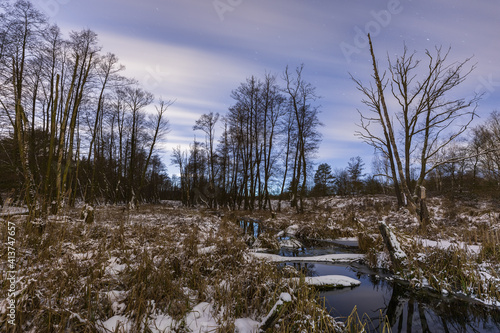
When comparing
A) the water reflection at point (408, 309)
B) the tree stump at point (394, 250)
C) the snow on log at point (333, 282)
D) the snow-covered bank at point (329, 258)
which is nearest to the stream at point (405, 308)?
the water reflection at point (408, 309)

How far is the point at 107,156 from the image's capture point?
29312 millimetres

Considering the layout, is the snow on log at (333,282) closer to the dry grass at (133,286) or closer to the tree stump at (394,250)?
the dry grass at (133,286)

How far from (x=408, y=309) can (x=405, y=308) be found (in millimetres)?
51

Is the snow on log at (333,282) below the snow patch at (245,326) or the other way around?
below

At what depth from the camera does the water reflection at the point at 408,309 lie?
3.64 metres

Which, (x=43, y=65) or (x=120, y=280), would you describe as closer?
(x=120, y=280)

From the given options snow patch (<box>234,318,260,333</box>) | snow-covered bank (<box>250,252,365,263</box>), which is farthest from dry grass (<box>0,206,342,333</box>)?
snow-covered bank (<box>250,252,365,263</box>)

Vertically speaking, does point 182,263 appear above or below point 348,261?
above

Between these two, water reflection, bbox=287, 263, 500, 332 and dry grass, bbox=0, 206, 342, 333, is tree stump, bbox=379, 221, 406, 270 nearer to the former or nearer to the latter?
water reflection, bbox=287, 263, 500, 332

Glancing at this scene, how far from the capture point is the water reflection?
3639 millimetres

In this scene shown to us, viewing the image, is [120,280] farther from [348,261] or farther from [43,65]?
[43,65]

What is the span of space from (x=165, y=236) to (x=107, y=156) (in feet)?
93.3

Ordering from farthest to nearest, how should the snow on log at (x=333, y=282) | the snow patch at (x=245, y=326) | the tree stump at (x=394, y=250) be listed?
the tree stump at (x=394, y=250), the snow on log at (x=333, y=282), the snow patch at (x=245, y=326)

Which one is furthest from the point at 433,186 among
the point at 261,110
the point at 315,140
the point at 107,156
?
the point at 107,156
